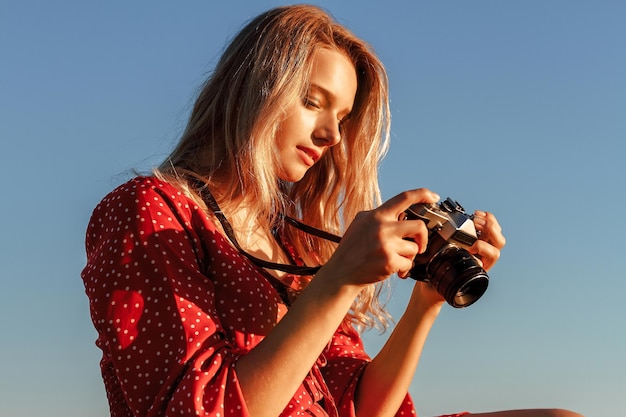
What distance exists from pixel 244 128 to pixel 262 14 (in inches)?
23.1

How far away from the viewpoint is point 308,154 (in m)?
3.29

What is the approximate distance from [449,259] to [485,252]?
1.21 ft

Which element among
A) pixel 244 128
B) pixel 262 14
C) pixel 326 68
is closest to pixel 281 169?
pixel 244 128

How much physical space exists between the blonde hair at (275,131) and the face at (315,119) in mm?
39

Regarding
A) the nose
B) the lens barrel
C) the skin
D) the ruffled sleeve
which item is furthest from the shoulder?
the lens barrel

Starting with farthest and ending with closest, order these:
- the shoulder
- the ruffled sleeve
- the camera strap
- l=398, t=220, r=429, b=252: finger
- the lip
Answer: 1. the lip
2. the camera strap
3. the shoulder
4. l=398, t=220, r=429, b=252: finger
5. the ruffled sleeve

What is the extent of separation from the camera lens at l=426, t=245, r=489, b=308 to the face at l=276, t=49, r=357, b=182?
0.66 m

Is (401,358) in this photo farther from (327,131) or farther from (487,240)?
(327,131)

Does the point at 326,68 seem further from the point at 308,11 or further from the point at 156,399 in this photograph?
the point at 156,399

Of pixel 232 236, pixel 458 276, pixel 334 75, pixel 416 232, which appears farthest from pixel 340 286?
pixel 334 75

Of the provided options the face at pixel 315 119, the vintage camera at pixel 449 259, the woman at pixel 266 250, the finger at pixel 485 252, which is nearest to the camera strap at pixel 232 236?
the woman at pixel 266 250

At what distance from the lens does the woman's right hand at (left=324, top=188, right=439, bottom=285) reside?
2.49 metres

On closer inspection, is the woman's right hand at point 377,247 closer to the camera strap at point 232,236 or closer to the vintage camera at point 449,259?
the vintage camera at point 449,259

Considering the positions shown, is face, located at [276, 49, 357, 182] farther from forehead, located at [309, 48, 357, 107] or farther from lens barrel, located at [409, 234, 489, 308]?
lens barrel, located at [409, 234, 489, 308]
